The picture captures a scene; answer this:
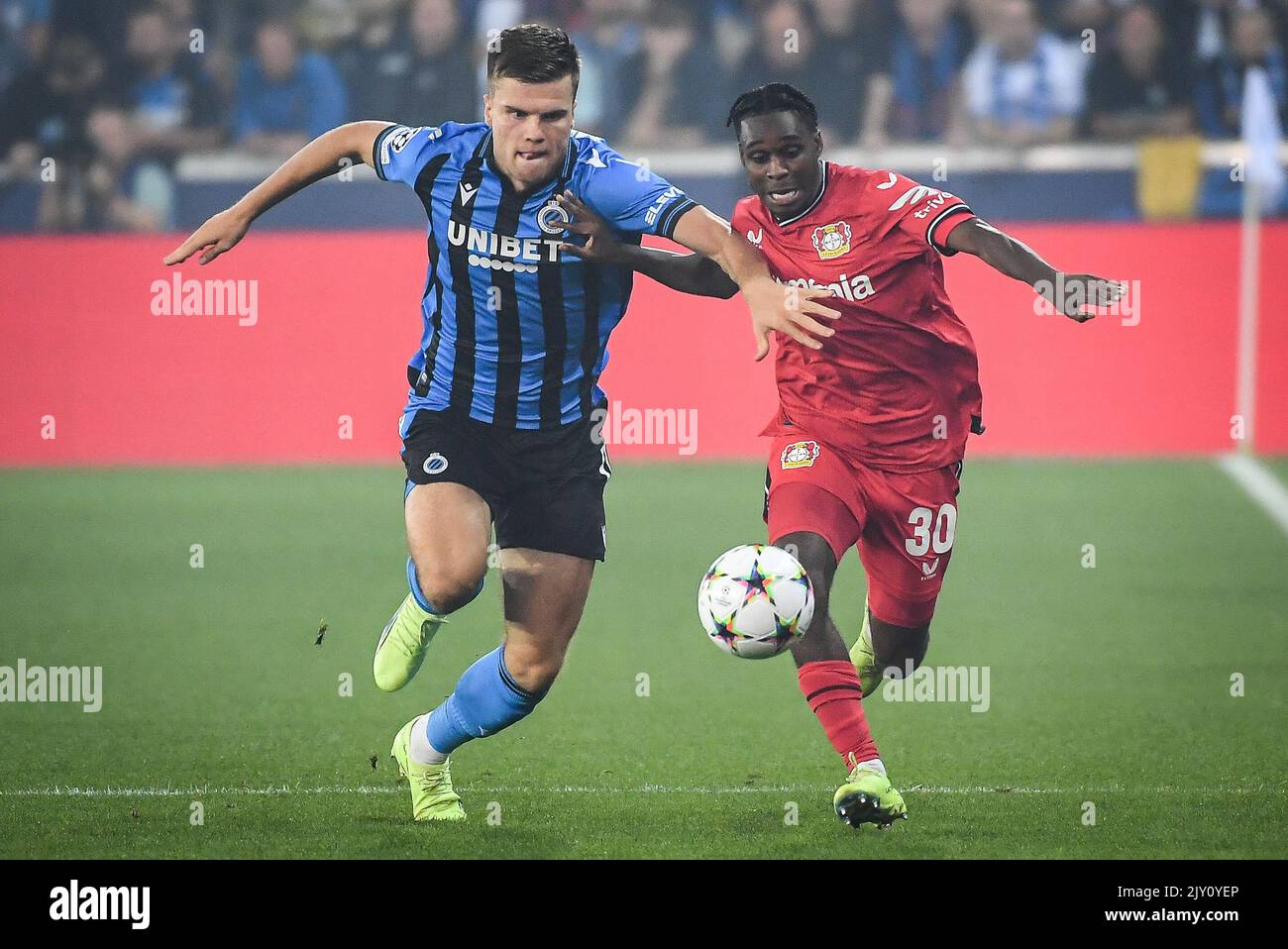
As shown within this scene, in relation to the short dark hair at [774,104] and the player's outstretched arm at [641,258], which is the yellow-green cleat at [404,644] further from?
the short dark hair at [774,104]

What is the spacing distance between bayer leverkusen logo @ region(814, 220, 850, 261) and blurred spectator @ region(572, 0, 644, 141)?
8463 millimetres

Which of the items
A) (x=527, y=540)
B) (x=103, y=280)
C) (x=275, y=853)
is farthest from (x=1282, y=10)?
(x=275, y=853)

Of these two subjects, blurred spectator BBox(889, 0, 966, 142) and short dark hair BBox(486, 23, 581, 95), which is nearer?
short dark hair BBox(486, 23, 581, 95)

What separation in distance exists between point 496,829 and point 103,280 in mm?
8578

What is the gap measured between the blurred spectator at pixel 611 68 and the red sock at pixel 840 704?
30.1 ft

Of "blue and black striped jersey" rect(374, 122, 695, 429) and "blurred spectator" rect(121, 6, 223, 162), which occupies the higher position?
"blurred spectator" rect(121, 6, 223, 162)

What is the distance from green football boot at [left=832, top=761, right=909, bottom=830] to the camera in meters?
5.36

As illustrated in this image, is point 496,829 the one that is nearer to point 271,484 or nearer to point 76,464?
point 271,484

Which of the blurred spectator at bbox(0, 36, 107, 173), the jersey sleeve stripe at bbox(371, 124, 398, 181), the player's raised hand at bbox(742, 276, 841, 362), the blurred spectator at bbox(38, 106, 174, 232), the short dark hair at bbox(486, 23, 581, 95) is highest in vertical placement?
the blurred spectator at bbox(0, 36, 107, 173)

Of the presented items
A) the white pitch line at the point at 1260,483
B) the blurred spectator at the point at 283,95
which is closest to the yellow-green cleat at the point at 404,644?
the white pitch line at the point at 1260,483

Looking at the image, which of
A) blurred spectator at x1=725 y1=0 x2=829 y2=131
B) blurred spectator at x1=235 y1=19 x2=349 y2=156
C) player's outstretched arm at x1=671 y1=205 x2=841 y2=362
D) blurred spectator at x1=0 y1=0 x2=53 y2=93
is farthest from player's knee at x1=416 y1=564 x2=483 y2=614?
blurred spectator at x1=0 y1=0 x2=53 y2=93

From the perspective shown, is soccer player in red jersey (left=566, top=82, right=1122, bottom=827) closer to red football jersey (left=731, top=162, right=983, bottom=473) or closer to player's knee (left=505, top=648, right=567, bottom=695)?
red football jersey (left=731, top=162, right=983, bottom=473)

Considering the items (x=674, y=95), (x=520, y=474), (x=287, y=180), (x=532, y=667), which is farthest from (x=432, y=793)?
(x=674, y=95)

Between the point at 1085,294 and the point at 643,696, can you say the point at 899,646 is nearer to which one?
the point at 643,696
